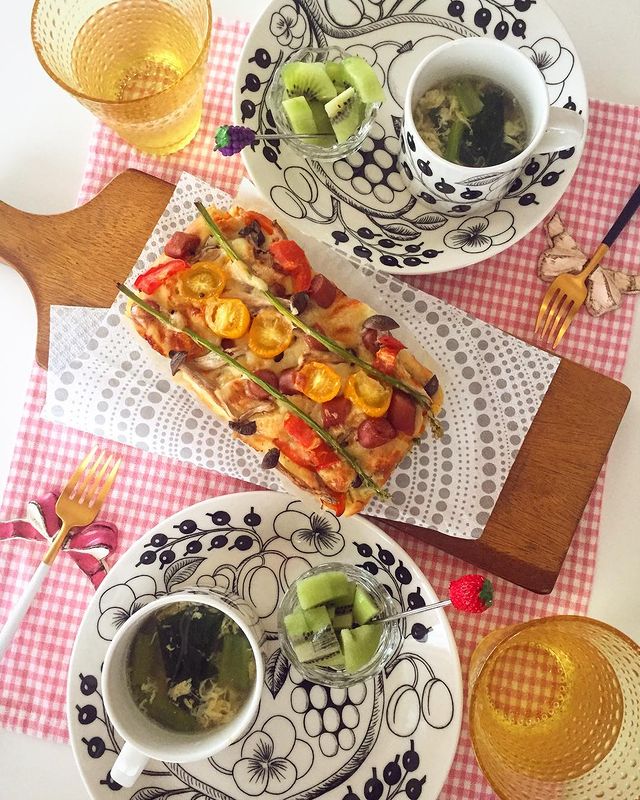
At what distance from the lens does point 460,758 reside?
6.48 feet

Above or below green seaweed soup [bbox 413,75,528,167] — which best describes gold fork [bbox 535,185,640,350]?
below

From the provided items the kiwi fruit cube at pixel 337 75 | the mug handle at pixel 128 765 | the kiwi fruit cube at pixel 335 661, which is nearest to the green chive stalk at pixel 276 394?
the kiwi fruit cube at pixel 335 661

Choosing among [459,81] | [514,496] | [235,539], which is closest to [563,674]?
[514,496]

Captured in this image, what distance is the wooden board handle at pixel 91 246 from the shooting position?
2.02 m

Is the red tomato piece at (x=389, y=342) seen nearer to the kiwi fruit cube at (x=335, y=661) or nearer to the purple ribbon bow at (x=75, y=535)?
the kiwi fruit cube at (x=335, y=661)

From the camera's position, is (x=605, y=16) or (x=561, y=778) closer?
(x=561, y=778)

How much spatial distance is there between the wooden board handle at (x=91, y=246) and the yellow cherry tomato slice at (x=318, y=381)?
2.04ft

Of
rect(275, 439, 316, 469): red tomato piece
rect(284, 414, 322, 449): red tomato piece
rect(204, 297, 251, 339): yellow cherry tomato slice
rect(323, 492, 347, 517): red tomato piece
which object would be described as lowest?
rect(323, 492, 347, 517): red tomato piece

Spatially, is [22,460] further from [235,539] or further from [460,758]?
[460,758]

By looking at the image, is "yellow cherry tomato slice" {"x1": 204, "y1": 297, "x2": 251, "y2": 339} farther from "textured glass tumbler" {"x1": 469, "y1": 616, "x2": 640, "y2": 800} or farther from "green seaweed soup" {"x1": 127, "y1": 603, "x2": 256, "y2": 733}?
A: "textured glass tumbler" {"x1": 469, "y1": 616, "x2": 640, "y2": 800}

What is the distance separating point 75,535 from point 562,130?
1642 mm

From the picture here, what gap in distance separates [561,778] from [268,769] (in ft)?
2.40

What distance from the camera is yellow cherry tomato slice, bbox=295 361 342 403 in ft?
5.81

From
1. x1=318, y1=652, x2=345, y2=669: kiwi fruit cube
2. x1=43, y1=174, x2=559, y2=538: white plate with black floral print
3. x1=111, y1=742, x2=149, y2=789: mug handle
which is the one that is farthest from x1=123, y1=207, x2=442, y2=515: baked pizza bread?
x1=111, y1=742, x2=149, y2=789: mug handle
